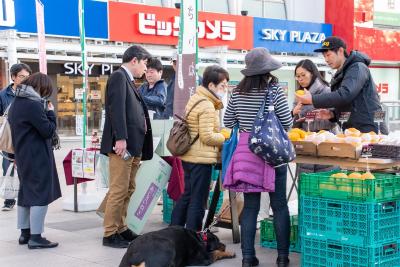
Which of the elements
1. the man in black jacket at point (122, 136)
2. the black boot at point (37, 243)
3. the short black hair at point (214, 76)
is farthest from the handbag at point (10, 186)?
the short black hair at point (214, 76)

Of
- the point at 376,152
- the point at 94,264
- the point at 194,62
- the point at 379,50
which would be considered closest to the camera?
the point at 376,152

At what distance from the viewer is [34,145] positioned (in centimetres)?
565

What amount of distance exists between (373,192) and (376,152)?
1.56ft

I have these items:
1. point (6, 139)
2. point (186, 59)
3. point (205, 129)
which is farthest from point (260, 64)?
point (6, 139)

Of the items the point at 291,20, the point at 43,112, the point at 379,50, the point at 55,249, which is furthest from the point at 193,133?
the point at 379,50

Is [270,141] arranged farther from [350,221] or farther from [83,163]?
[83,163]

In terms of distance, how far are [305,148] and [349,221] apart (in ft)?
2.75

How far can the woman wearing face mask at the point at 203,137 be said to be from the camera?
544cm

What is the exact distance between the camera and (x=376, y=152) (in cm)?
470

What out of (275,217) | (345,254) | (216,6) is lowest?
(345,254)

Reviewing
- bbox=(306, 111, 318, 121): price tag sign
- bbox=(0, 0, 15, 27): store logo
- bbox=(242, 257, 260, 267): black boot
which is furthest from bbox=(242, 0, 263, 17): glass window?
bbox=(242, 257, 260, 267): black boot

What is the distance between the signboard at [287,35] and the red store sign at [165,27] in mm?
515

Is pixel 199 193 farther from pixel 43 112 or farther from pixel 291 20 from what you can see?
pixel 291 20

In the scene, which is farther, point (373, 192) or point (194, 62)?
point (194, 62)
